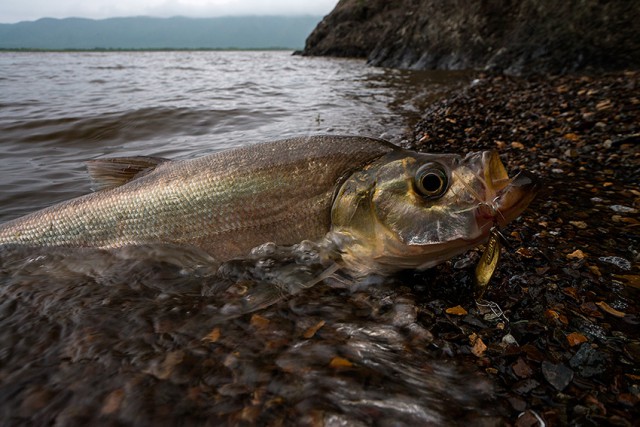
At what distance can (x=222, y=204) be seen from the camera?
9.23ft

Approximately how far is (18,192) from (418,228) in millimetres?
5483

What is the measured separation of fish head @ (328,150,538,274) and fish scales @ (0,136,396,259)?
0.56 ft

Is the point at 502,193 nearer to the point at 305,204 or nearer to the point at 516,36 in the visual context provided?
the point at 305,204

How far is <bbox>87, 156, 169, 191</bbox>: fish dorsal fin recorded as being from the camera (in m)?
3.20

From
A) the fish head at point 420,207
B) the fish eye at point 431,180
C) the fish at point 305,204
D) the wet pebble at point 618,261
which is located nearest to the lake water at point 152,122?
the fish at point 305,204

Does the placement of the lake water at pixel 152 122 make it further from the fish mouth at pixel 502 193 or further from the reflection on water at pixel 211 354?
the fish mouth at pixel 502 193

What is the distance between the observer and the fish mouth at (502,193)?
1.96m

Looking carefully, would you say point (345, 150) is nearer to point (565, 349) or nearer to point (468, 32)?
point (565, 349)

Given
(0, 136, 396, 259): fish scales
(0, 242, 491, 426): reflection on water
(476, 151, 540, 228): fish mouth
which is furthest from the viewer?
(0, 136, 396, 259): fish scales

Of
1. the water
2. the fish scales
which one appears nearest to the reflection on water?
the water

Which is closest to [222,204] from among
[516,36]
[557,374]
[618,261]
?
[557,374]

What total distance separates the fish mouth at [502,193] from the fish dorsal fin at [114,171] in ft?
8.28

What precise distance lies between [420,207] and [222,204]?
1407 mm

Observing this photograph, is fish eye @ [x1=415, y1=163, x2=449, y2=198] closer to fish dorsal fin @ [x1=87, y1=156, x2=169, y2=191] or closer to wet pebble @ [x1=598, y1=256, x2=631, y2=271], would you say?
wet pebble @ [x1=598, y1=256, x2=631, y2=271]
